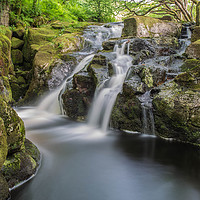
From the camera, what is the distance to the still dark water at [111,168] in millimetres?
2930

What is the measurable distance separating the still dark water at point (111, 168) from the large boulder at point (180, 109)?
0.93 feet

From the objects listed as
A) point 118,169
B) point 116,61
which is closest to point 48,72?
point 116,61

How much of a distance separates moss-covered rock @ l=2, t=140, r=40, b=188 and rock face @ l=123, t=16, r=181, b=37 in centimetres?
822

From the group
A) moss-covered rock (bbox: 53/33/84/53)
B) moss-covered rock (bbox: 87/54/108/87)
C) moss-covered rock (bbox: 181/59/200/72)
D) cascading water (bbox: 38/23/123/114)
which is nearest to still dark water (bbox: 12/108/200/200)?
moss-covered rock (bbox: 87/54/108/87)

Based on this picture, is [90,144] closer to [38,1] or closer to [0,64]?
[0,64]

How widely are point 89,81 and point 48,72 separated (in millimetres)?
2512

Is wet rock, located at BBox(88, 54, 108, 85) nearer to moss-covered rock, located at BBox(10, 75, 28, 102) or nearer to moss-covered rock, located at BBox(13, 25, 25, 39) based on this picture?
moss-covered rock, located at BBox(10, 75, 28, 102)

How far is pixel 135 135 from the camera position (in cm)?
528

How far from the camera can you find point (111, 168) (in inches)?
145

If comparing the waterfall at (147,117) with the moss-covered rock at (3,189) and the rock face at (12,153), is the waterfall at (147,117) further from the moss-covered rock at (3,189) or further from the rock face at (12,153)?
the moss-covered rock at (3,189)

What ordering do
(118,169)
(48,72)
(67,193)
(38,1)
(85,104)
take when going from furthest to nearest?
(38,1)
(48,72)
(85,104)
(118,169)
(67,193)

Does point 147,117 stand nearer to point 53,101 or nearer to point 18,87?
point 53,101

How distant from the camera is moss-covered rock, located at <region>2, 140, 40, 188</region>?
2776mm

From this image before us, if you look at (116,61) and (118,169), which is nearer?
(118,169)
